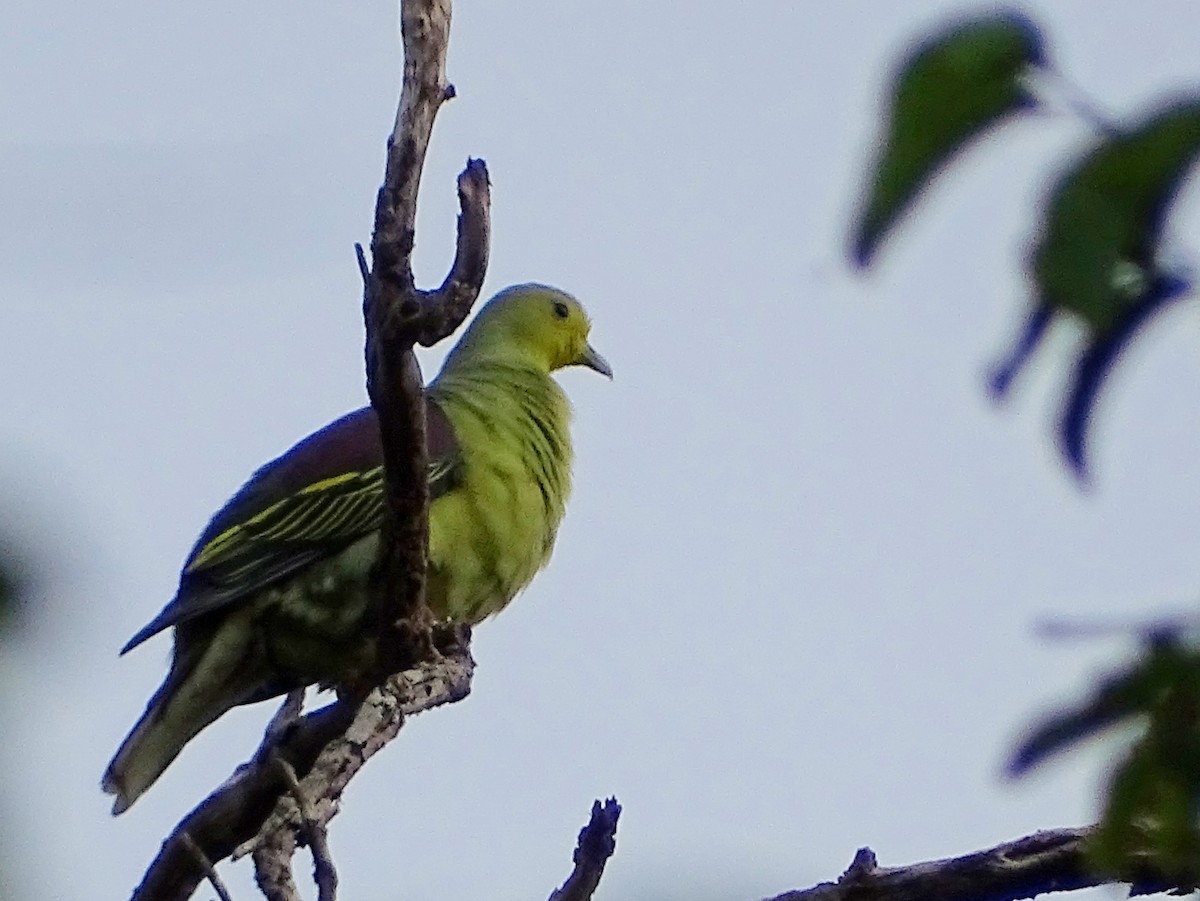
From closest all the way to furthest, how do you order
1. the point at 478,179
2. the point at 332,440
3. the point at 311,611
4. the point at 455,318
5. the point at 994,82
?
the point at 994,82
the point at 455,318
the point at 478,179
the point at 311,611
the point at 332,440

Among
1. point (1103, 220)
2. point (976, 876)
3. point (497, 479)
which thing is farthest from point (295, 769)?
point (1103, 220)

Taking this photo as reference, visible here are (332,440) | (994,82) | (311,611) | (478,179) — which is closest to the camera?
(994,82)

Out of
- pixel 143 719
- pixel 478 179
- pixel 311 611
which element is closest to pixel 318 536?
pixel 311 611

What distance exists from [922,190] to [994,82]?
7 centimetres

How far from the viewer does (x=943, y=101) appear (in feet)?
3.00

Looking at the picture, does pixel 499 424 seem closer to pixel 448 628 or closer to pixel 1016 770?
pixel 448 628

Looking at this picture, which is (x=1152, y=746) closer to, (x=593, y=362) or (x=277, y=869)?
(x=277, y=869)

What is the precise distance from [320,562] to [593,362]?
2109 mm

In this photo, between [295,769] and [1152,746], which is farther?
[295,769]

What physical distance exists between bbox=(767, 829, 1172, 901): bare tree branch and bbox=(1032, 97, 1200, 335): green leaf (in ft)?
8.15

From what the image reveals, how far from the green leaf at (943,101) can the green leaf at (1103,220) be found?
2.3 inches

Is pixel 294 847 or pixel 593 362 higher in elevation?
pixel 593 362

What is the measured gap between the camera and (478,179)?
3.36 metres

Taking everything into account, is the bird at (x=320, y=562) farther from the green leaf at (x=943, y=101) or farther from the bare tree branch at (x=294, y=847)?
the green leaf at (x=943, y=101)
